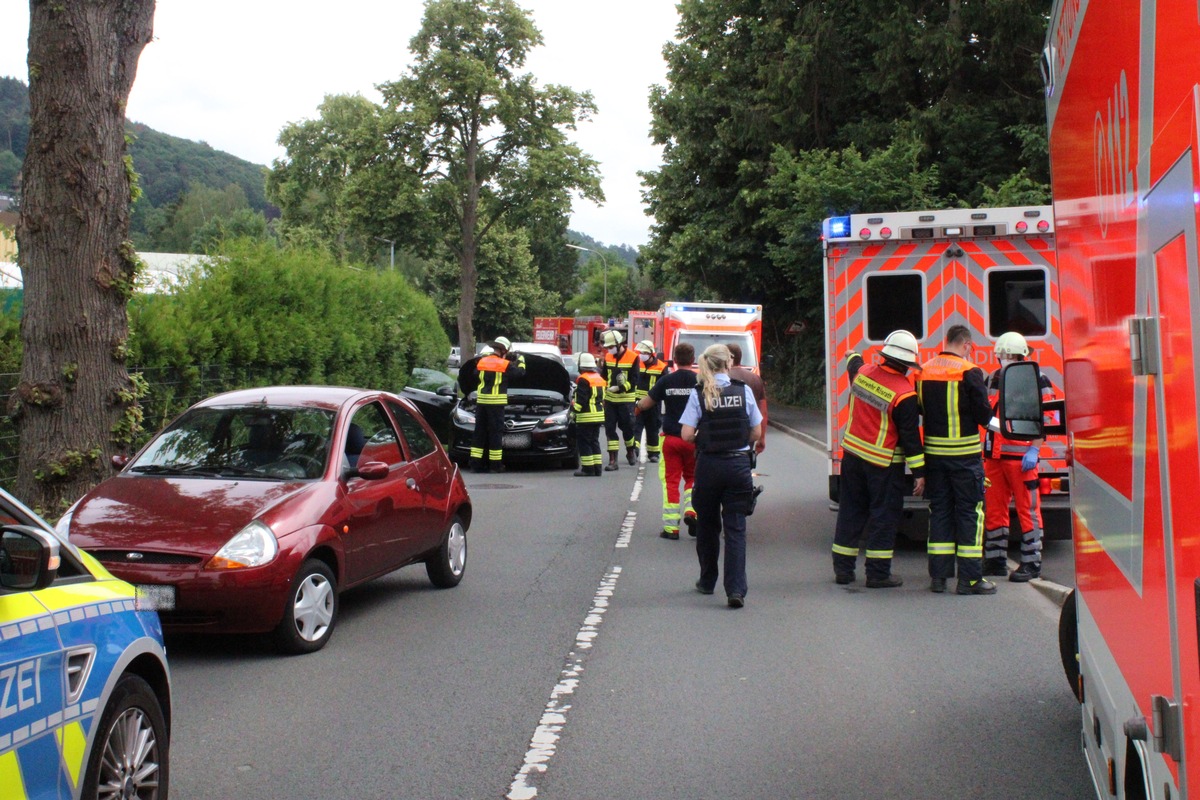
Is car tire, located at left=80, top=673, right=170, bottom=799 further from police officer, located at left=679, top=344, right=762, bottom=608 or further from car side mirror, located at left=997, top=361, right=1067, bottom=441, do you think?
police officer, located at left=679, top=344, right=762, bottom=608

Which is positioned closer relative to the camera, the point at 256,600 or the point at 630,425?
the point at 256,600

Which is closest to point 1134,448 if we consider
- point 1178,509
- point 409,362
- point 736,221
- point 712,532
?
point 1178,509

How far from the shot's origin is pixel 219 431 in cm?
807

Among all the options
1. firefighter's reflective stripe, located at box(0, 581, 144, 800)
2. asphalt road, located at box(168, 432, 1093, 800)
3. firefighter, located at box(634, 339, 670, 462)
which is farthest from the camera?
firefighter, located at box(634, 339, 670, 462)

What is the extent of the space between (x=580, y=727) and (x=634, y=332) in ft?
126

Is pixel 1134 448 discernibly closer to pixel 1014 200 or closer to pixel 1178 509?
pixel 1178 509

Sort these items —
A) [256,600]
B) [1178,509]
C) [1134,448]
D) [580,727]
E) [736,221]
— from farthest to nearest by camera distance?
1. [736,221]
2. [256,600]
3. [580,727]
4. [1134,448]
5. [1178,509]

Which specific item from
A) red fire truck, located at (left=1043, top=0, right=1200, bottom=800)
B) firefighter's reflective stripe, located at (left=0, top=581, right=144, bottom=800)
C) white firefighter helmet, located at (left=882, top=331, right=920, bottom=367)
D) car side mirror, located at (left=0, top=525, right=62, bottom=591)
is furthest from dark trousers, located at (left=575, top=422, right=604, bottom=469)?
car side mirror, located at (left=0, top=525, right=62, bottom=591)

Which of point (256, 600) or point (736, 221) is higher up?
point (736, 221)

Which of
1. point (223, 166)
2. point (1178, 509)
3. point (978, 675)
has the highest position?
point (223, 166)

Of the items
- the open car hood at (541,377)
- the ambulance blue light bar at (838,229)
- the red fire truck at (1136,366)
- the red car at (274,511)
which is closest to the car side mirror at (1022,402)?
the red fire truck at (1136,366)

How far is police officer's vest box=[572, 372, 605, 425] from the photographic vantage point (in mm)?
17516

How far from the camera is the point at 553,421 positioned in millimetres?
18625

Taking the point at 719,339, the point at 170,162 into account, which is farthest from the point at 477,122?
the point at 170,162
